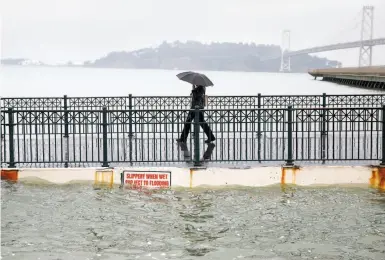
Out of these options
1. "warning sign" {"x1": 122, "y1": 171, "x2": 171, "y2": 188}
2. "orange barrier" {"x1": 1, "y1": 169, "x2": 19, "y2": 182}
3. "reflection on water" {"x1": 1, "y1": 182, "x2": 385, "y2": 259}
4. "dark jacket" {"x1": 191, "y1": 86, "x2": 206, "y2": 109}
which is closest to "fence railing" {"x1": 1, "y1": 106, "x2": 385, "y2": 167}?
"orange barrier" {"x1": 1, "y1": 169, "x2": 19, "y2": 182}

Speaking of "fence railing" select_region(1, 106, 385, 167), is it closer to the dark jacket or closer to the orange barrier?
the orange barrier

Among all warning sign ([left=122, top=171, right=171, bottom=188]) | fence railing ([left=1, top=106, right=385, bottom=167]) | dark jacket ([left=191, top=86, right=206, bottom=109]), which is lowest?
warning sign ([left=122, top=171, right=171, bottom=188])

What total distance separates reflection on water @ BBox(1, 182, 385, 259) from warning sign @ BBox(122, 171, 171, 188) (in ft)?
1.05

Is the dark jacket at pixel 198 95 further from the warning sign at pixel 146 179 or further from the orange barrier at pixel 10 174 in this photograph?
the orange barrier at pixel 10 174

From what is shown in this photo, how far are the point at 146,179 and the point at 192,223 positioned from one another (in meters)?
2.51

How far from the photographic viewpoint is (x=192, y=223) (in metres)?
9.07

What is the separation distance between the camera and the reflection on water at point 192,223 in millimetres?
7734

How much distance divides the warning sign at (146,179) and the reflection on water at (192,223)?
1.05ft

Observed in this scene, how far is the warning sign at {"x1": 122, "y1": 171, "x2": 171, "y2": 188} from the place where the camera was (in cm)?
1132

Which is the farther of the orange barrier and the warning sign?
the orange barrier

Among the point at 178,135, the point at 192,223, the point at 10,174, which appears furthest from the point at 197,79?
Result: the point at 192,223

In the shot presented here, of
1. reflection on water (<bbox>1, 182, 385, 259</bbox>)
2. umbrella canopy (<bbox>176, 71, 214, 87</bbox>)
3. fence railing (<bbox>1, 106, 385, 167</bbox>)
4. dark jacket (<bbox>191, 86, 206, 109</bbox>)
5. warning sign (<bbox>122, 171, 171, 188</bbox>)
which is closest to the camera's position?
reflection on water (<bbox>1, 182, 385, 259</bbox>)

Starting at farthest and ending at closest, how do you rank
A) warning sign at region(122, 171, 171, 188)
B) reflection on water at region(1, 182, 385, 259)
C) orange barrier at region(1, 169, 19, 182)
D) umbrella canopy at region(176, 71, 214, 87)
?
umbrella canopy at region(176, 71, 214, 87) < orange barrier at region(1, 169, 19, 182) < warning sign at region(122, 171, 171, 188) < reflection on water at region(1, 182, 385, 259)

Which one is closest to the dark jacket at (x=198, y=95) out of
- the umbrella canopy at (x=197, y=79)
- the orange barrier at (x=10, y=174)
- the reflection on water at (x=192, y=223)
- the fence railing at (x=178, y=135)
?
the umbrella canopy at (x=197, y=79)
